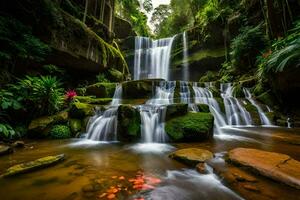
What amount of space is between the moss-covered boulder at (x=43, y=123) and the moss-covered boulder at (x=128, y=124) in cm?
221

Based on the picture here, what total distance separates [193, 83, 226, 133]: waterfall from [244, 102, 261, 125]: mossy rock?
1.19 metres

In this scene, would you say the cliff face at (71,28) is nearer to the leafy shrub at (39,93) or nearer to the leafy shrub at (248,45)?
the leafy shrub at (39,93)

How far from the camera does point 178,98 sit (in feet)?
32.9

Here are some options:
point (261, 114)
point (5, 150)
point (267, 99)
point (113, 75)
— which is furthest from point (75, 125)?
point (267, 99)

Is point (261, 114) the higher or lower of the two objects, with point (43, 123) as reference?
higher

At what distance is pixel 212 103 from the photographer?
8977 millimetres

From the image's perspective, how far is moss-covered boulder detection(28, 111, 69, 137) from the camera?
19.0 ft

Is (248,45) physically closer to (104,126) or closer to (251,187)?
(104,126)

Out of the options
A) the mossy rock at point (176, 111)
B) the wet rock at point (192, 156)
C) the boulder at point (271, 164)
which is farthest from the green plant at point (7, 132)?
the boulder at point (271, 164)

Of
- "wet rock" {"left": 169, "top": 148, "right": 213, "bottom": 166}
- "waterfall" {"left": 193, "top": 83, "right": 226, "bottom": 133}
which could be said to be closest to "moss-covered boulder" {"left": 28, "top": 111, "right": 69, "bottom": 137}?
"wet rock" {"left": 169, "top": 148, "right": 213, "bottom": 166}

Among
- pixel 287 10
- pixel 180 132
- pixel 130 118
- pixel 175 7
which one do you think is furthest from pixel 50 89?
pixel 175 7

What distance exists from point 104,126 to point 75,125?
1.09m

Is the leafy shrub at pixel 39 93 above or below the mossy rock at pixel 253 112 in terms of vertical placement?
above

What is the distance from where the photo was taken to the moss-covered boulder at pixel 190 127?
494 centimetres
